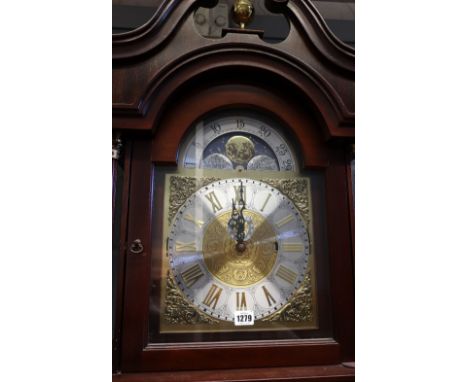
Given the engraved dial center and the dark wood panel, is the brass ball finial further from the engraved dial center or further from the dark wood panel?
the dark wood panel

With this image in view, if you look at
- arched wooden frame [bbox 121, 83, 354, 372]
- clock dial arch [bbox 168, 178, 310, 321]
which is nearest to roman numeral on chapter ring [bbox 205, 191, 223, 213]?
clock dial arch [bbox 168, 178, 310, 321]

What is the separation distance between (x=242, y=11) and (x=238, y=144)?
1.00 feet

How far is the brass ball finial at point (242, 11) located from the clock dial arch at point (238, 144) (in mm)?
214

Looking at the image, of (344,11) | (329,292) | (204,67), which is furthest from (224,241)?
(344,11)

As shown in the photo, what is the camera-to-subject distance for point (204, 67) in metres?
0.80

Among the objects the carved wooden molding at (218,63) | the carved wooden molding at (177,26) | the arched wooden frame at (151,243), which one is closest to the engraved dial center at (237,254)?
the arched wooden frame at (151,243)

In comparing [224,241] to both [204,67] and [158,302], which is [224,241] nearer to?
[158,302]

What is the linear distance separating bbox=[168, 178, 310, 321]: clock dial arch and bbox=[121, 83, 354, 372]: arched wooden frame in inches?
2.4

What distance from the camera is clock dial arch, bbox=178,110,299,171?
0.83m

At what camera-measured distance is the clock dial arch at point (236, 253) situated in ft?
2.52

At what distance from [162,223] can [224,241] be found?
13 centimetres

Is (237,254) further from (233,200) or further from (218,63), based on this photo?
(218,63)

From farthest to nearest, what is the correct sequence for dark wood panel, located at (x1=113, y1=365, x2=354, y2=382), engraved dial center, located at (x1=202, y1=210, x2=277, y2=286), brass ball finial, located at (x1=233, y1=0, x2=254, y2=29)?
brass ball finial, located at (x1=233, y1=0, x2=254, y2=29)
engraved dial center, located at (x1=202, y1=210, x2=277, y2=286)
dark wood panel, located at (x1=113, y1=365, x2=354, y2=382)

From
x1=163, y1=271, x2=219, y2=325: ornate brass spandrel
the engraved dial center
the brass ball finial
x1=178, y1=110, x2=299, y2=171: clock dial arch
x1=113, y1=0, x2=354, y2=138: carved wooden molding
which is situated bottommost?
x1=163, y1=271, x2=219, y2=325: ornate brass spandrel
